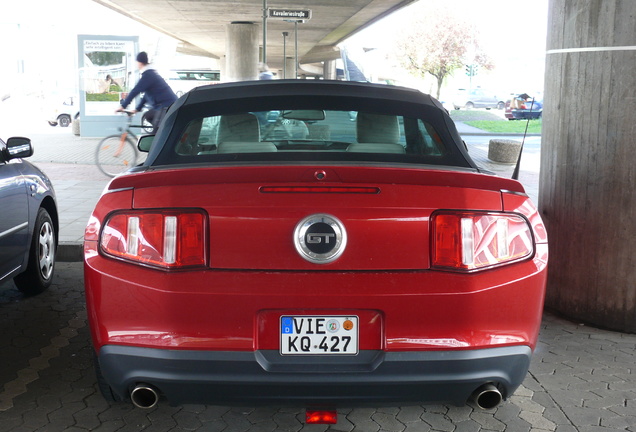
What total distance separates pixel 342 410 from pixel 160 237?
1.45m

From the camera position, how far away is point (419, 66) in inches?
2736

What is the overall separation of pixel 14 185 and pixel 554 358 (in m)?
3.65

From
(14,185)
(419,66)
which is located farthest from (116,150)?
(419,66)

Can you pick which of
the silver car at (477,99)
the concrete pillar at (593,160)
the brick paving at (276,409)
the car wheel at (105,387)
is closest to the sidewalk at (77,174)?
the brick paving at (276,409)

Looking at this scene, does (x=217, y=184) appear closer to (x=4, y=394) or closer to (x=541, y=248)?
(x=541, y=248)

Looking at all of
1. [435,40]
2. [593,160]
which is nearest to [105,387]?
[593,160]

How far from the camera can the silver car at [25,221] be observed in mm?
5078

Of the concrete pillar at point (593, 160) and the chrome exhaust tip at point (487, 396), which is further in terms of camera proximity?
the concrete pillar at point (593, 160)

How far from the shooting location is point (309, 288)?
2729 mm

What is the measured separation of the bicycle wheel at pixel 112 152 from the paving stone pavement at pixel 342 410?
8.00 meters

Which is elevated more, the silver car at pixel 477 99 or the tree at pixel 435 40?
the tree at pixel 435 40

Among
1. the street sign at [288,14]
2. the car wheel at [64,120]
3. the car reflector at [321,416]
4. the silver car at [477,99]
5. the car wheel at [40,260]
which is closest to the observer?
the car reflector at [321,416]

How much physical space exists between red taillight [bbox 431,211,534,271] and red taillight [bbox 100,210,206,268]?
0.85 metres

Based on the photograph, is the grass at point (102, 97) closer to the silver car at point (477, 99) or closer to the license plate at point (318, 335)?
the license plate at point (318, 335)
